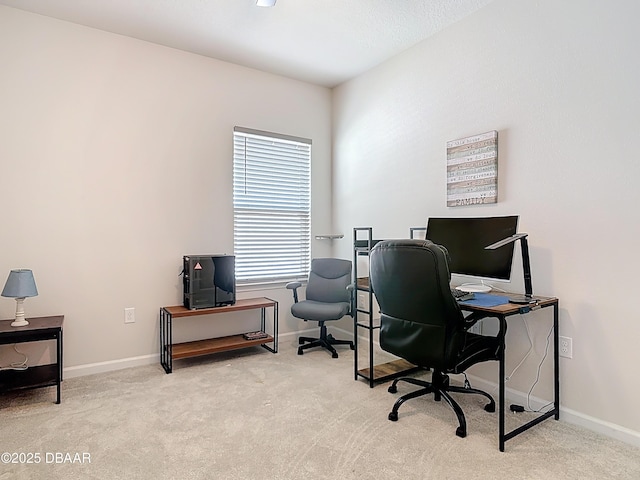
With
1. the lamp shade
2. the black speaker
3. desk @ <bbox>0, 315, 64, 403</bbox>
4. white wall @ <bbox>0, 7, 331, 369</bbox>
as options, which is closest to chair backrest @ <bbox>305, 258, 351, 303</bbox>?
white wall @ <bbox>0, 7, 331, 369</bbox>

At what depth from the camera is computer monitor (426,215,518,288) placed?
97.2 inches

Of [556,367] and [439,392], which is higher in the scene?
→ [556,367]

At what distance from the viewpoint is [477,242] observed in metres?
2.65

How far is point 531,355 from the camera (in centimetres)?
262

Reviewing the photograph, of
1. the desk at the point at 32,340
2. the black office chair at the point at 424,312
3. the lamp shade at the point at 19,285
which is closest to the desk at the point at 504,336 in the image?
the black office chair at the point at 424,312

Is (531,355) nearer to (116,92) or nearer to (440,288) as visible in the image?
(440,288)

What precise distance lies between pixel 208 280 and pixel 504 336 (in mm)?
2406

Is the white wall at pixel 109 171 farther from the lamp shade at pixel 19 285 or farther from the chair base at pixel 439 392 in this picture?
the chair base at pixel 439 392

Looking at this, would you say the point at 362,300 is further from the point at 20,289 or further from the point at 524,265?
the point at 20,289

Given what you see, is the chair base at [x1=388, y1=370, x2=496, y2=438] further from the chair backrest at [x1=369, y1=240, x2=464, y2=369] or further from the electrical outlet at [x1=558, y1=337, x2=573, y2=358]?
the electrical outlet at [x1=558, y1=337, x2=573, y2=358]

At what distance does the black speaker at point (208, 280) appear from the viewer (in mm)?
3379

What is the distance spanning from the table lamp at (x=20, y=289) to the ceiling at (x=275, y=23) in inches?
78.0

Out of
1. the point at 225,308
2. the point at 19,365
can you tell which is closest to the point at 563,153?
the point at 225,308

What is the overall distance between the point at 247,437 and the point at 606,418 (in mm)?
2097
